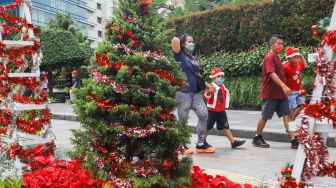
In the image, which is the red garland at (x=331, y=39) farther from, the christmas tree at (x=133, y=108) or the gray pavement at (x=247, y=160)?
the gray pavement at (x=247, y=160)

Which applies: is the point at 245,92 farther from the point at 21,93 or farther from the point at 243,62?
the point at 21,93

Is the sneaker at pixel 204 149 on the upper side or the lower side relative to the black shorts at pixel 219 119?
lower

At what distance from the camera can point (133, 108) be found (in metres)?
3.26

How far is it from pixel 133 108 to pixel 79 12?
231 feet

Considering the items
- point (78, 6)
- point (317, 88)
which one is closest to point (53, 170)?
point (317, 88)

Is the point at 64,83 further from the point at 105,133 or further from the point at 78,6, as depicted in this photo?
the point at 78,6

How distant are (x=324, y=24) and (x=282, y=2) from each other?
118 inches

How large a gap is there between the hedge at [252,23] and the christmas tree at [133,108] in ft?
42.6

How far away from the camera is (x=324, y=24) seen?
14070mm

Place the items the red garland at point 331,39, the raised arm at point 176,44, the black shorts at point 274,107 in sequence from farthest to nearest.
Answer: the black shorts at point 274,107, the raised arm at point 176,44, the red garland at point 331,39

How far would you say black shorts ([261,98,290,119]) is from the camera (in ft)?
23.4

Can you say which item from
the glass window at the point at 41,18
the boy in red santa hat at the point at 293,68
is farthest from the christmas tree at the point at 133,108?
the glass window at the point at 41,18

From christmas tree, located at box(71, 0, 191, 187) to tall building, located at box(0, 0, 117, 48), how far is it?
48.7m

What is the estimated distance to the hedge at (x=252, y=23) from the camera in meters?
15.7
